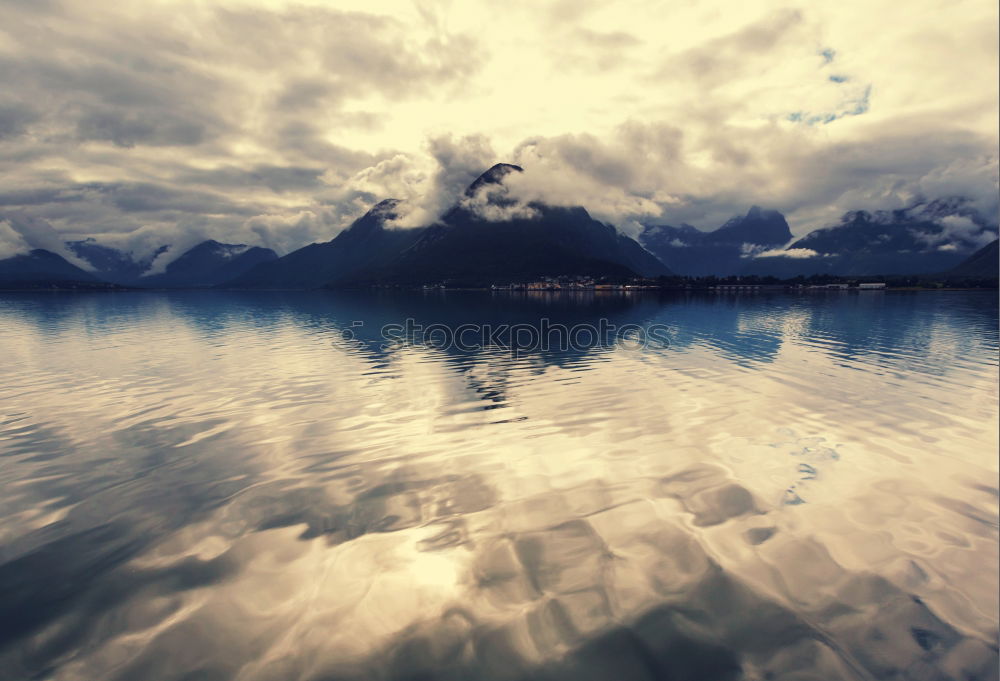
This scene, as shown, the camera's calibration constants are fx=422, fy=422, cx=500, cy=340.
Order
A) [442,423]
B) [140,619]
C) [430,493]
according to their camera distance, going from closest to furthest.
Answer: [140,619]
[430,493]
[442,423]

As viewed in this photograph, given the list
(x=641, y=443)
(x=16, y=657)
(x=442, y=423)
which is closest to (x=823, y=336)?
(x=641, y=443)

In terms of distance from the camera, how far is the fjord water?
1045 cm

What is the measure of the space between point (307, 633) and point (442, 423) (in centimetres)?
1695

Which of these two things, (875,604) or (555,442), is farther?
(555,442)

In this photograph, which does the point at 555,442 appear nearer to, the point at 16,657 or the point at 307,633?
the point at 307,633

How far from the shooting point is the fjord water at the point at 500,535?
1045cm

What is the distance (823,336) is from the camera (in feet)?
236

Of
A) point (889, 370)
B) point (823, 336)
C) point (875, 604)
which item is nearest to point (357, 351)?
point (875, 604)

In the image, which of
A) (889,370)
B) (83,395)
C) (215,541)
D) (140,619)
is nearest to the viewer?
(140,619)

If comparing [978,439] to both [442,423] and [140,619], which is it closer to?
[442,423]

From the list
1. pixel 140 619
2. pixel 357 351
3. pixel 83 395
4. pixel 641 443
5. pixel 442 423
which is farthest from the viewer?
pixel 357 351

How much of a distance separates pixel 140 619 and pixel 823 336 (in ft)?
293

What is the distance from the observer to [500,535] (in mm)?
15055

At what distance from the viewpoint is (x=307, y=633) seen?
10.9 meters
